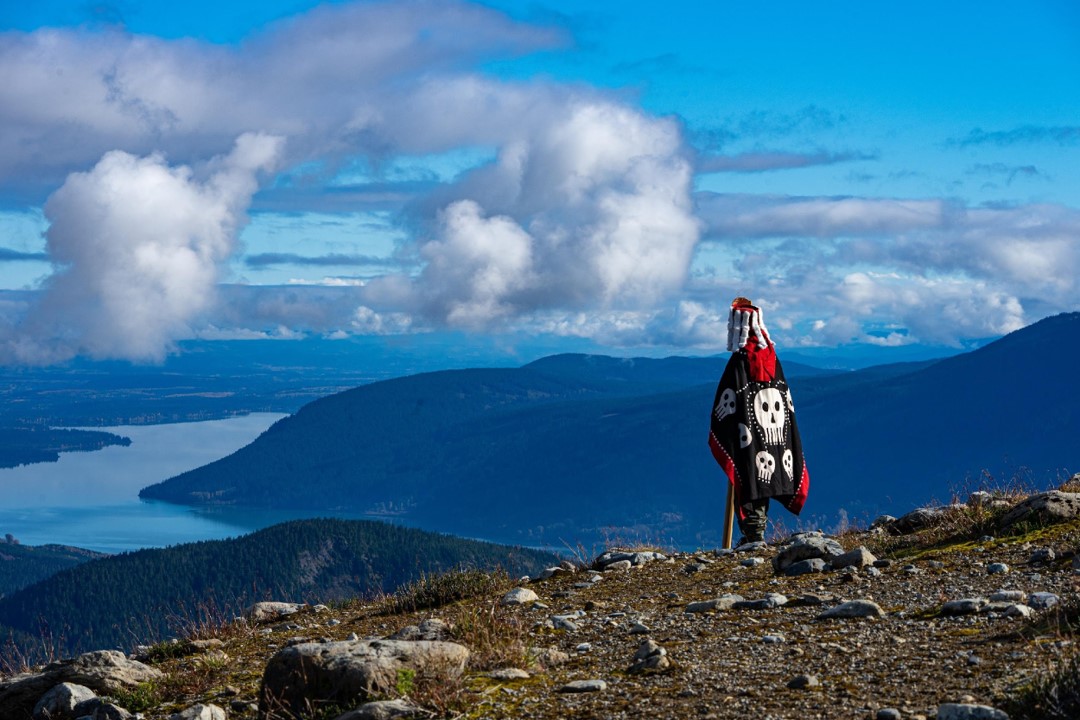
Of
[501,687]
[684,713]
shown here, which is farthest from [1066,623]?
[501,687]

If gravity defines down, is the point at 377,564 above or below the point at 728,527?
below

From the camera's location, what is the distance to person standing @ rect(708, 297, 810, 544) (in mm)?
15070

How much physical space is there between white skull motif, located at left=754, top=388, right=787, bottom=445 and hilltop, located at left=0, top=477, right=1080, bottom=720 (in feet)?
10.4

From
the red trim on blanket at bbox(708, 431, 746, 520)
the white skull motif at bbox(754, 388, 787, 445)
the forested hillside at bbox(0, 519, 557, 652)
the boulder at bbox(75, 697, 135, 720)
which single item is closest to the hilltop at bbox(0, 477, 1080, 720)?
the boulder at bbox(75, 697, 135, 720)

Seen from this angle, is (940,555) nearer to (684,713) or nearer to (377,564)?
(684,713)

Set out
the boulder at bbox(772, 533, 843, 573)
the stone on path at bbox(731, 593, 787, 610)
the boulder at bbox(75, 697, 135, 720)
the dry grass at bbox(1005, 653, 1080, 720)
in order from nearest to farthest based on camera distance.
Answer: the dry grass at bbox(1005, 653, 1080, 720) → the boulder at bbox(75, 697, 135, 720) → the stone on path at bbox(731, 593, 787, 610) → the boulder at bbox(772, 533, 843, 573)

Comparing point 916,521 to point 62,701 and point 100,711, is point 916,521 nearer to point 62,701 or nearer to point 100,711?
point 100,711

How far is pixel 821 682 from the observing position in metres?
6.68

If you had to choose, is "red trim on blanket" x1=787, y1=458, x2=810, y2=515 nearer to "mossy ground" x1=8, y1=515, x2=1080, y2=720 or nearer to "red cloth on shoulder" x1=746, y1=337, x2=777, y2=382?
"red cloth on shoulder" x1=746, y1=337, x2=777, y2=382

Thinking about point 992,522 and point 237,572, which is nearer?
point 992,522

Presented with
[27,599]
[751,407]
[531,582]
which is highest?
[751,407]

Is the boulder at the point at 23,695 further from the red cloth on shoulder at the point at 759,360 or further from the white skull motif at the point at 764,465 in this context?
the red cloth on shoulder at the point at 759,360

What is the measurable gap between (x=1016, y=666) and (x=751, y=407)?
28.4ft

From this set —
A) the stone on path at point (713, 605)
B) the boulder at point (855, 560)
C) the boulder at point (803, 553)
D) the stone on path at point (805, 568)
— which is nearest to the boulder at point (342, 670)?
the stone on path at point (713, 605)
